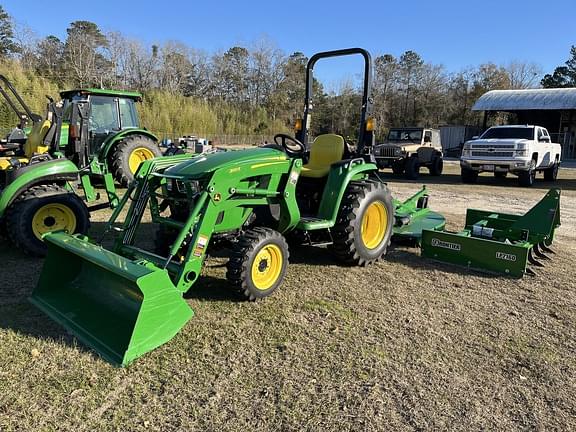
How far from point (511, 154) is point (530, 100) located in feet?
59.2

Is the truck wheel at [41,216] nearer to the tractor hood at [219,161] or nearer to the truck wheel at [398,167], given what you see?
the tractor hood at [219,161]

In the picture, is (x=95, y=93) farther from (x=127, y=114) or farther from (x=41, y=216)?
(x=41, y=216)

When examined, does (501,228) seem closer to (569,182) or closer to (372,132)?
(372,132)

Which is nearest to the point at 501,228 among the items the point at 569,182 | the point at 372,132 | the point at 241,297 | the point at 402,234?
the point at 402,234

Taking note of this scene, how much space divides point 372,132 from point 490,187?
9.63m

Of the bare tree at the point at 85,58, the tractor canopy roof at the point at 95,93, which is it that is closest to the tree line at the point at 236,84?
the bare tree at the point at 85,58

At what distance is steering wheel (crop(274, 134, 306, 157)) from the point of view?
4.94 meters

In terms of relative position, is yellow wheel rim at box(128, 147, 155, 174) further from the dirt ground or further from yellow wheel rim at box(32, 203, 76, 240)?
the dirt ground

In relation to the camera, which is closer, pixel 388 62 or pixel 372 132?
pixel 372 132

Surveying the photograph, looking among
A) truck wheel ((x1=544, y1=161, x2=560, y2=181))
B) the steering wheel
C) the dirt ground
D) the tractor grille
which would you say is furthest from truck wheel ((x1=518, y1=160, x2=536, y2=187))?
the steering wheel

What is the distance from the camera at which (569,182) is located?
49.5 ft

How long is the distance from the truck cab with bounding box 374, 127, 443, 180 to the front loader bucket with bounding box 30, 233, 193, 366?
12.0m

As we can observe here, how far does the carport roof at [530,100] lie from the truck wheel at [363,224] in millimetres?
26924

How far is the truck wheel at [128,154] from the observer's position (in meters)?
9.51
